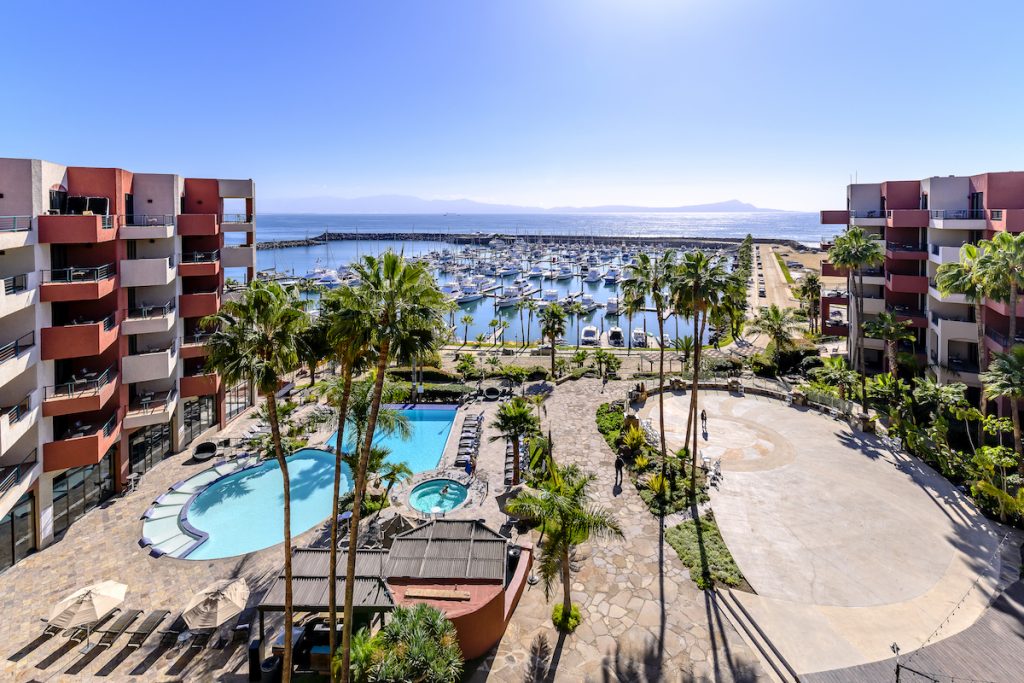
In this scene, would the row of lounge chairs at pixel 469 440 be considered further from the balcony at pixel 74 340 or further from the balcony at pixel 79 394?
the balcony at pixel 74 340

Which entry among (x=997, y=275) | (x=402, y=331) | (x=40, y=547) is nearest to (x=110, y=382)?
(x=40, y=547)

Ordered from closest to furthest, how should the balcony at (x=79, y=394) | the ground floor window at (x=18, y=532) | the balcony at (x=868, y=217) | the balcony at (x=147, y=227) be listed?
the ground floor window at (x=18, y=532) < the balcony at (x=79, y=394) < the balcony at (x=147, y=227) < the balcony at (x=868, y=217)

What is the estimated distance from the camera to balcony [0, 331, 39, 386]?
59.5ft

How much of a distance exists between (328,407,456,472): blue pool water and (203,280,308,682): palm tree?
45.3ft

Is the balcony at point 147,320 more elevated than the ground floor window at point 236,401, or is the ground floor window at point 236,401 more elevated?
the balcony at point 147,320

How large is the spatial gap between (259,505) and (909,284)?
150 ft

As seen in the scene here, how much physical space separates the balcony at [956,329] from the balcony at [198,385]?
4538 centimetres

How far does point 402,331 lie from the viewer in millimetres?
12562

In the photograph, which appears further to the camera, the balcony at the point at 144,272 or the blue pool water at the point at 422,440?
the blue pool water at the point at 422,440

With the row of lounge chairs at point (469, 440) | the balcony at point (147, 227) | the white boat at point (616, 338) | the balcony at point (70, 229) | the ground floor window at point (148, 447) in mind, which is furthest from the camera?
the white boat at point (616, 338)

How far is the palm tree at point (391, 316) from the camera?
12.6m

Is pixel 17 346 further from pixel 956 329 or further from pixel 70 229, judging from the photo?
pixel 956 329

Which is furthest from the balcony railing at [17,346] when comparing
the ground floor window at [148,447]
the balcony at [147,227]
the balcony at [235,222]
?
the balcony at [235,222]

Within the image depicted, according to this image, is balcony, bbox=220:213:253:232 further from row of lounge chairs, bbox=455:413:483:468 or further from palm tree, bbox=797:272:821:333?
palm tree, bbox=797:272:821:333
